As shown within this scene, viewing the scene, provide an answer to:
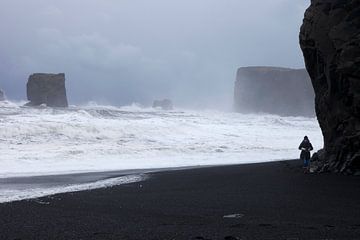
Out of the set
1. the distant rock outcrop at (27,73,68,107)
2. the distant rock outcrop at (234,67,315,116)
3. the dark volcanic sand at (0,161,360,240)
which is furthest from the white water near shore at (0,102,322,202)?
the distant rock outcrop at (234,67,315,116)

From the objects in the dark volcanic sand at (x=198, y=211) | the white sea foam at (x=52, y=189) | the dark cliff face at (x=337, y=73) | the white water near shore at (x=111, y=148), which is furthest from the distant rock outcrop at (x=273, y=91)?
the dark volcanic sand at (x=198, y=211)

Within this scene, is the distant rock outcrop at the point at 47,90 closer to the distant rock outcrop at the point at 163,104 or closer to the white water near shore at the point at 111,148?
the white water near shore at the point at 111,148

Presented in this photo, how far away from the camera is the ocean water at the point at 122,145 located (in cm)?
1961

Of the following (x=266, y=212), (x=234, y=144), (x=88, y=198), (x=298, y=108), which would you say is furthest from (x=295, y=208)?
(x=298, y=108)

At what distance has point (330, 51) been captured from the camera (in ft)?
50.0

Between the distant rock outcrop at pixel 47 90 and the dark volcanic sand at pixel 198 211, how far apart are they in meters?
43.4

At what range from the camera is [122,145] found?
2458 cm

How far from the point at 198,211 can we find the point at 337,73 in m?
7.91

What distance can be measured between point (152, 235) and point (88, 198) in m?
4.20

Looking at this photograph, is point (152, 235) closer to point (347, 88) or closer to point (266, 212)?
point (266, 212)

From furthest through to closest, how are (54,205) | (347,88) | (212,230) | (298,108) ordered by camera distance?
(298,108) < (347,88) < (54,205) < (212,230)

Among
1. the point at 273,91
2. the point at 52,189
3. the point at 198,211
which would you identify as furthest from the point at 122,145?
the point at 273,91

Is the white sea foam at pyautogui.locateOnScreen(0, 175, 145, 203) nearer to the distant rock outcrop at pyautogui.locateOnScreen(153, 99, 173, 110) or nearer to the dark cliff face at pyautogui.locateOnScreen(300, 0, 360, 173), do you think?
the dark cliff face at pyautogui.locateOnScreen(300, 0, 360, 173)

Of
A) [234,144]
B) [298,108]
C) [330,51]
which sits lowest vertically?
[234,144]
